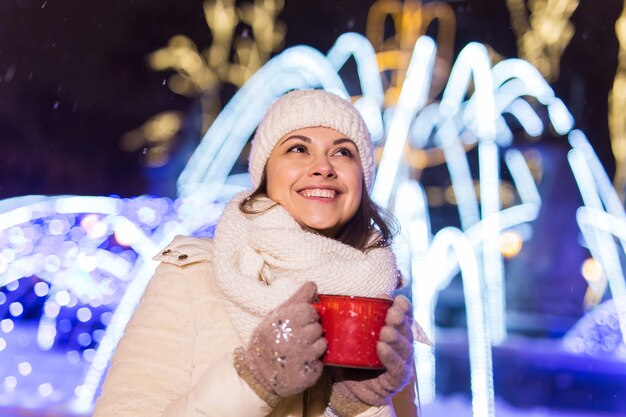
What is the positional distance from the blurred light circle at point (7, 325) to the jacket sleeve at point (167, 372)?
4964 mm

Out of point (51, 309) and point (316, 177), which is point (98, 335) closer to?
point (51, 309)

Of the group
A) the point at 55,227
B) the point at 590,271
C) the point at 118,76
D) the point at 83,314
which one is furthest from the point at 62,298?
the point at 590,271

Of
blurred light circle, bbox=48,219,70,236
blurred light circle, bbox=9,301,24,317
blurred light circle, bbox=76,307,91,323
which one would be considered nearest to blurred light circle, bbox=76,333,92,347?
blurred light circle, bbox=76,307,91,323

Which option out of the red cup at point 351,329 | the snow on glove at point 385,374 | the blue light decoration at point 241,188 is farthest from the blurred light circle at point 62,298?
the red cup at point 351,329

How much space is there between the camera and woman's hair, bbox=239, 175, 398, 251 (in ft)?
4.51

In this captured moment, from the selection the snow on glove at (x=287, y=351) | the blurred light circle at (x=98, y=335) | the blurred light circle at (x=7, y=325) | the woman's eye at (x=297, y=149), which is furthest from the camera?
the blurred light circle at (x=98, y=335)

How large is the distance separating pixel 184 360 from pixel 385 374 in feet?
1.07

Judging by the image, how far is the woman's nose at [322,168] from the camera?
123 centimetres

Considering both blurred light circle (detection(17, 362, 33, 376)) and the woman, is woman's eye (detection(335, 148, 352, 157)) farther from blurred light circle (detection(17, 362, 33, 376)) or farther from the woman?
blurred light circle (detection(17, 362, 33, 376))

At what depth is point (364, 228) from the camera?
55.5 inches

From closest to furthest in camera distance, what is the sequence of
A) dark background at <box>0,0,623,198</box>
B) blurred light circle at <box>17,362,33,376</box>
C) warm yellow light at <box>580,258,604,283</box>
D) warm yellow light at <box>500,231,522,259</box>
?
blurred light circle at <box>17,362,33,376</box>, dark background at <box>0,0,623,198</box>, warm yellow light at <box>580,258,604,283</box>, warm yellow light at <box>500,231,522,259</box>

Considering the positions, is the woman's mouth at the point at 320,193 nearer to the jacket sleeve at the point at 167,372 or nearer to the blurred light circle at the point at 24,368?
the jacket sleeve at the point at 167,372

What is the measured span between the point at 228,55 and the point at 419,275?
5.07m

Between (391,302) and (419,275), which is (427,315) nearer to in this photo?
(419,275)
